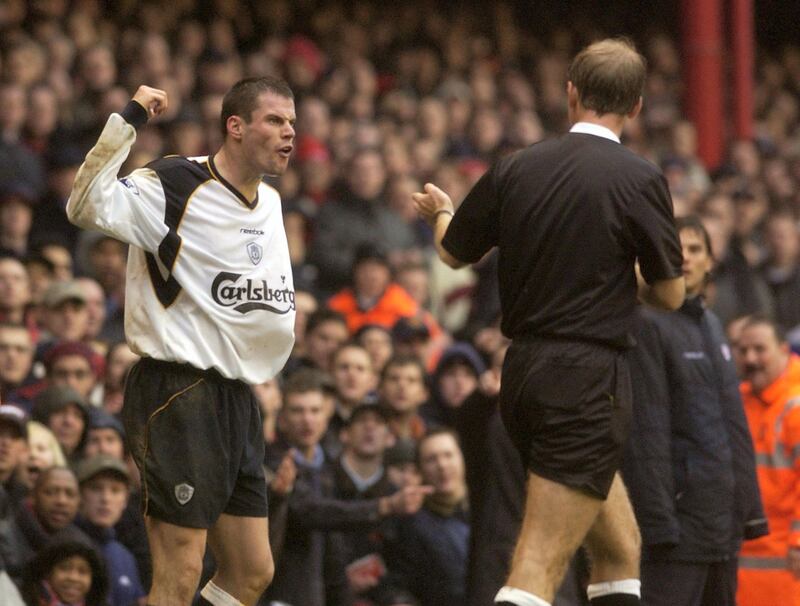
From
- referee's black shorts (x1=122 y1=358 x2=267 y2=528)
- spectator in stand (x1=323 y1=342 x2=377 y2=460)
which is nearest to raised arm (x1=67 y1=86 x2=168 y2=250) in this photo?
referee's black shorts (x1=122 y1=358 x2=267 y2=528)

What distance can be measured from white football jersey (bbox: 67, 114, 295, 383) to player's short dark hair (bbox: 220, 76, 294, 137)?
20cm

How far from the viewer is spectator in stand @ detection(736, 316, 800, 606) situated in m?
7.88

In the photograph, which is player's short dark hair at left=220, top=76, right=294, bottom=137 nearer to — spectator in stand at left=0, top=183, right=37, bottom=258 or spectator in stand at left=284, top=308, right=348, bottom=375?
spectator in stand at left=284, top=308, right=348, bottom=375

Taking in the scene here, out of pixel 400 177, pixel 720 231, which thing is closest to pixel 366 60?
pixel 400 177

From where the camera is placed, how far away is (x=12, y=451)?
8.40 m

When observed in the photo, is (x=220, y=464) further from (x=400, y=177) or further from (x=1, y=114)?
(x=400, y=177)

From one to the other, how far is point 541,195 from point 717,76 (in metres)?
12.6

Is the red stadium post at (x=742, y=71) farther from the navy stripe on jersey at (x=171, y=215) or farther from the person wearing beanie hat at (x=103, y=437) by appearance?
the navy stripe on jersey at (x=171, y=215)

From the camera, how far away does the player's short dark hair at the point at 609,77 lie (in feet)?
19.3

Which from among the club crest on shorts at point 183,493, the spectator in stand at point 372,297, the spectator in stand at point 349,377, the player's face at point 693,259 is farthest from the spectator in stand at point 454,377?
the club crest on shorts at point 183,493

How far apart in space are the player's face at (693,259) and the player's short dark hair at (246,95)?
6.38 feet

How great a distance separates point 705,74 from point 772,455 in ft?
34.3

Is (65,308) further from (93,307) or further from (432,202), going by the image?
(432,202)

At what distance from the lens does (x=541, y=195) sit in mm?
5840
